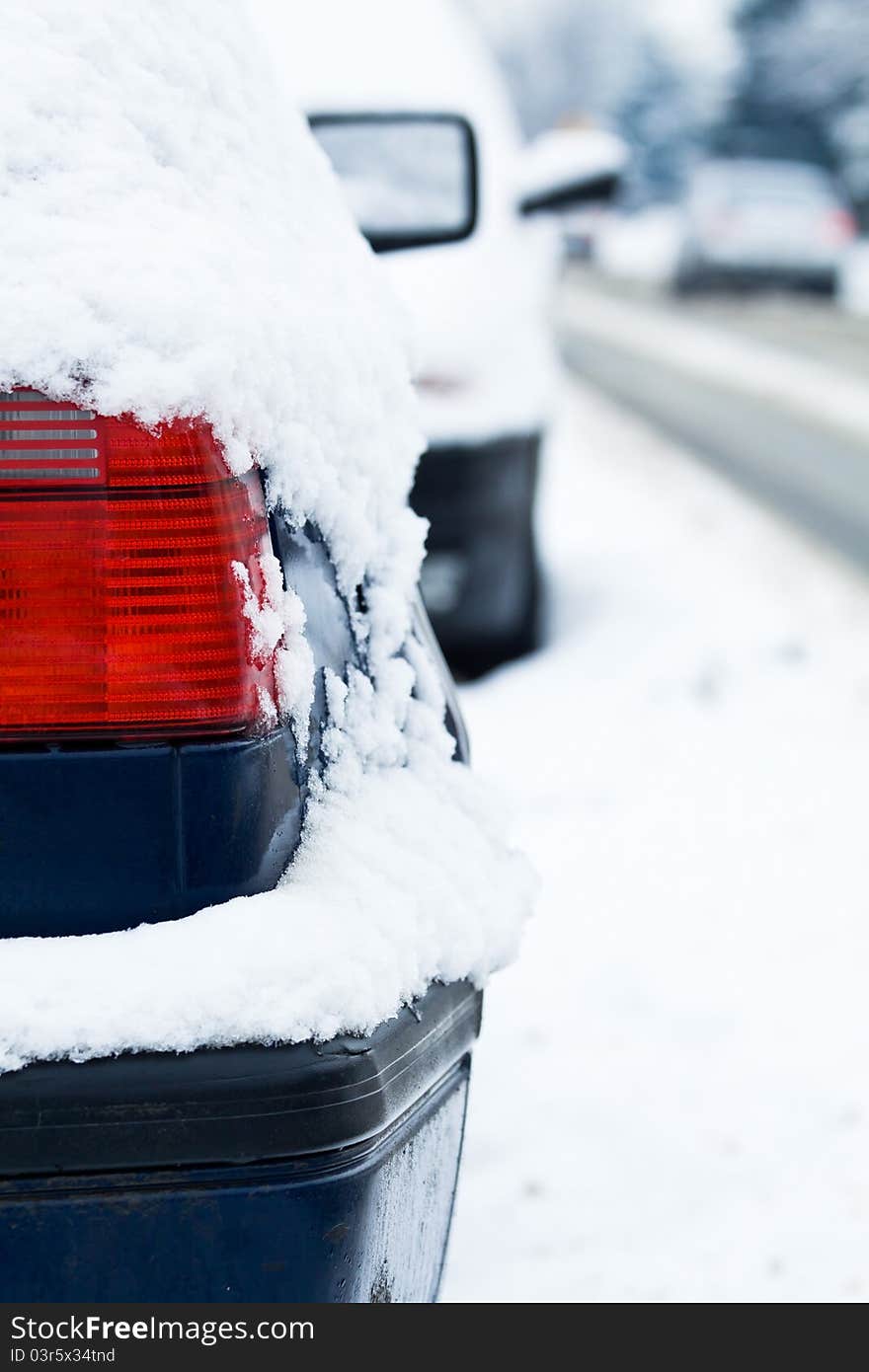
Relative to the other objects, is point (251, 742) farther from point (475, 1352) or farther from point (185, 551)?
point (475, 1352)

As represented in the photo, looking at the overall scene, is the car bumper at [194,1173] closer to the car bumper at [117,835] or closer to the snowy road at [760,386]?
the car bumper at [117,835]

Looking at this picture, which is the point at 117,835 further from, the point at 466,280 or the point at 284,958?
the point at 466,280

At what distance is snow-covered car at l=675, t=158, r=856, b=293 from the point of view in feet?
77.0

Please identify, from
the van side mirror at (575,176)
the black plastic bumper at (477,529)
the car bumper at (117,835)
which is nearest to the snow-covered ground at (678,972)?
the black plastic bumper at (477,529)

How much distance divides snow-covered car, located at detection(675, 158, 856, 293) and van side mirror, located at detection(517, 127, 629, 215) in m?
20.0

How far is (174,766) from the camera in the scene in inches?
57.0

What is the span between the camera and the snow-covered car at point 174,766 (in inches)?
53.8

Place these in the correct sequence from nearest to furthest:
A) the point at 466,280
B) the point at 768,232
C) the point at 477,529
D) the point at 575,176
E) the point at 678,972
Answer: the point at 678,972
the point at 575,176
the point at 466,280
the point at 477,529
the point at 768,232

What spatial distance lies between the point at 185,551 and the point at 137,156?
375mm

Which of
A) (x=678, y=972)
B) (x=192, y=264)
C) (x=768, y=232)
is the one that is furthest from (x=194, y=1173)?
(x=768, y=232)

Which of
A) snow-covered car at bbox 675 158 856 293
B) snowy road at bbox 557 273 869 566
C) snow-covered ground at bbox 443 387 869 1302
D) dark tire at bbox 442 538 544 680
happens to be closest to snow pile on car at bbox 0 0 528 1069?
snow-covered ground at bbox 443 387 869 1302

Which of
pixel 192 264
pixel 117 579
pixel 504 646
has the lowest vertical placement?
pixel 504 646

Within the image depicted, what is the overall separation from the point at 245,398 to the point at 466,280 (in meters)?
3.45

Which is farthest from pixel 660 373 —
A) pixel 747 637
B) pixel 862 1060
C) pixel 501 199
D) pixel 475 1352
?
pixel 475 1352
